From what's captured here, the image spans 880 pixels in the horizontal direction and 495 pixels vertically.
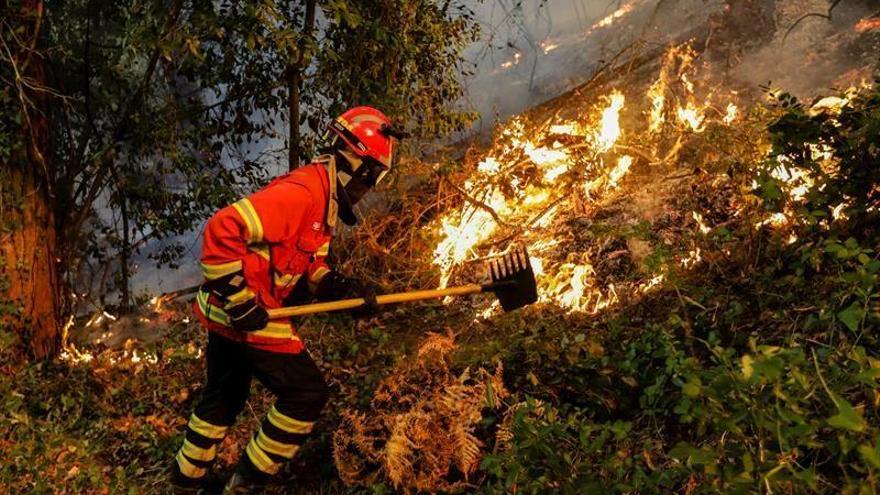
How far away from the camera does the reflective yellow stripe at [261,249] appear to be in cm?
373

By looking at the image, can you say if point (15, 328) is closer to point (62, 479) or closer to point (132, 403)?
point (132, 403)

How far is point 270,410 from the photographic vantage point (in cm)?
391

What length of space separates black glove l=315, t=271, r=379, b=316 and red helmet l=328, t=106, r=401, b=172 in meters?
Result: 0.80

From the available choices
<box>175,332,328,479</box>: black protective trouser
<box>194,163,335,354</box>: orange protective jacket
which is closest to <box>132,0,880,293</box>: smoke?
<box>194,163,335,354</box>: orange protective jacket

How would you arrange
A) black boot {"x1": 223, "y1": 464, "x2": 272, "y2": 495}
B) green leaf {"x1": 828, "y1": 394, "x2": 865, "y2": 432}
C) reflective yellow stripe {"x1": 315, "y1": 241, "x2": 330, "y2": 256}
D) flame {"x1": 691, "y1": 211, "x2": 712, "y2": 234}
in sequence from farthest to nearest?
flame {"x1": 691, "y1": 211, "x2": 712, "y2": 234}, reflective yellow stripe {"x1": 315, "y1": 241, "x2": 330, "y2": 256}, black boot {"x1": 223, "y1": 464, "x2": 272, "y2": 495}, green leaf {"x1": 828, "y1": 394, "x2": 865, "y2": 432}

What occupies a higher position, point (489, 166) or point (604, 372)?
point (489, 166)

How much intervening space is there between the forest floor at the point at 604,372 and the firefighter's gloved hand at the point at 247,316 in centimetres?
92

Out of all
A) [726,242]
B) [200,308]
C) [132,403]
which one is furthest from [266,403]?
[726,242]

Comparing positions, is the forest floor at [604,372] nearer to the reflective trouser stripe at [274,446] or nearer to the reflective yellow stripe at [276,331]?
the reflective trouser stripe at [274,446]

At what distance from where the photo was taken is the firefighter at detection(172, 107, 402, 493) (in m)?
3.58

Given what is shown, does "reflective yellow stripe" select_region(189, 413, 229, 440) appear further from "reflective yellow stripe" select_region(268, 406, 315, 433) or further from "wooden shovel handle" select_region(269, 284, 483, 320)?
"wooden shovel handle" select_region(269, 284, 483, 320)

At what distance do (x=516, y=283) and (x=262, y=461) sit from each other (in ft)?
6.52

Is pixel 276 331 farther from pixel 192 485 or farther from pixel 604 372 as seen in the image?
pixel 604 372

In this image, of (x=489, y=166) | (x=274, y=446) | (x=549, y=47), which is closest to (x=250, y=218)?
(x=274, y=446)
